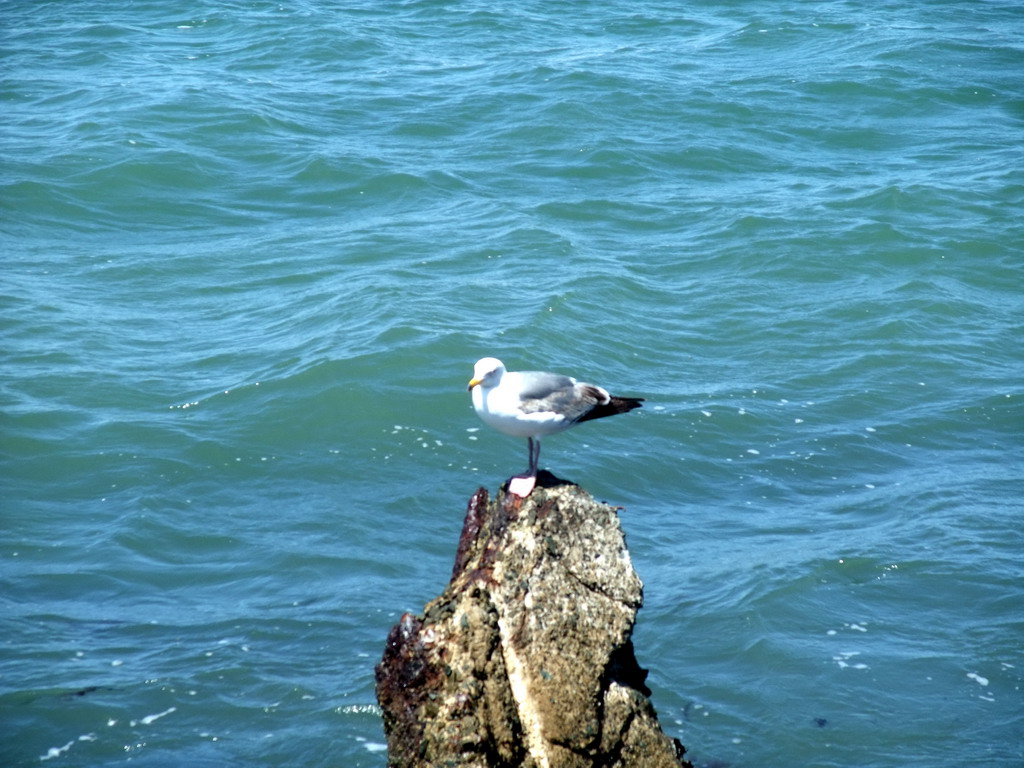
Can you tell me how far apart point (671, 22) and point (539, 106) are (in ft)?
18.4

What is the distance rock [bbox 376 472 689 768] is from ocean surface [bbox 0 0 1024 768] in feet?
5.75

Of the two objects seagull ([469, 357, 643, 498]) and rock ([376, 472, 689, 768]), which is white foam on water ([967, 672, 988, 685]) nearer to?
rock ([376, 472, 689, 768])

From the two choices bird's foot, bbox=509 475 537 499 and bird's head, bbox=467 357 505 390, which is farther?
bird's head, bbox=467 357 505 390

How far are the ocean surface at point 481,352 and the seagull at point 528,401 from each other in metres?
1.87

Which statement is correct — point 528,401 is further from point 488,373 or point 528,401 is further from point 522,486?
point 522,486

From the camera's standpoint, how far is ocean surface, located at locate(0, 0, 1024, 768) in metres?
7.04

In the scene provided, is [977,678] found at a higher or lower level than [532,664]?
lower

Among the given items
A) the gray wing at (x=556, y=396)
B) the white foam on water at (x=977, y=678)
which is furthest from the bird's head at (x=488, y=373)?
the white foam on water at (x=977, y=678)

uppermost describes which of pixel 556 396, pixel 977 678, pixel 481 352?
pixel 556 396

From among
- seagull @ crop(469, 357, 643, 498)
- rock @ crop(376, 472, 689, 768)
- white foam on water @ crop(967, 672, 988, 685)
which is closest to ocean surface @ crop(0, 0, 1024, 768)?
white foam on water @ crop(967, 672, 988, 685)

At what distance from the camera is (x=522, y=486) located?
516 cm

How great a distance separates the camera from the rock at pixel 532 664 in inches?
181

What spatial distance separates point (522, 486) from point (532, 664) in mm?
812

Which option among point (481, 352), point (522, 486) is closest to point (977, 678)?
point (522, 486)
